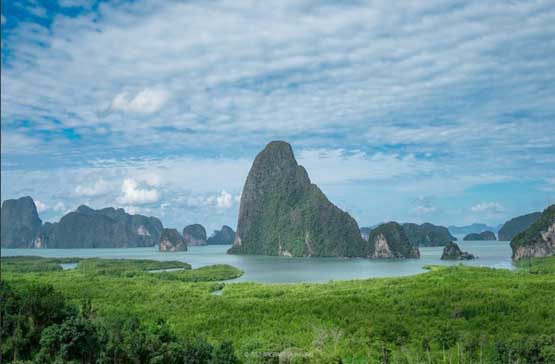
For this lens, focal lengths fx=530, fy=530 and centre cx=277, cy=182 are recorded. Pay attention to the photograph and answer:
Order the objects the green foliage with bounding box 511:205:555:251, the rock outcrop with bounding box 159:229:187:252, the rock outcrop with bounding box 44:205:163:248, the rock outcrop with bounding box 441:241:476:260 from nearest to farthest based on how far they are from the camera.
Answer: the green foliage with bounding box 511:205:555:251 < the rock outcrop with bounding box 441:241:476:260 < the rock outcrop with bounding box 159:229:187:252 < the rock outcrop with bounding box 44:205:163:248

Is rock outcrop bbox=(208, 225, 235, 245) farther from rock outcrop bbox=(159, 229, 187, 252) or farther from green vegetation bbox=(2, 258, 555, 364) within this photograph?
green vegetation bbox=(2, 258, 555, 364)

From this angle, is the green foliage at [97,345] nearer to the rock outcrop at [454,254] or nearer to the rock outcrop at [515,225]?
the rock outcrop at [454,254]

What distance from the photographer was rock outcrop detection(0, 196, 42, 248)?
10025cm

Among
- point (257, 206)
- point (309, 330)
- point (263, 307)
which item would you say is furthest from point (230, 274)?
point (257, 206)

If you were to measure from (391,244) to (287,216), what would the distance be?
1478cm

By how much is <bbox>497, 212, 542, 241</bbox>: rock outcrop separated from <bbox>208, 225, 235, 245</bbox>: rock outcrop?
2191 inches

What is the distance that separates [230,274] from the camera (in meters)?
36.9

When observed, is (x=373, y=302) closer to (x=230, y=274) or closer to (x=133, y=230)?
(x=230, y=274)

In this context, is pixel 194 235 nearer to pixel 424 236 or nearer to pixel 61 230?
pixel 61 230

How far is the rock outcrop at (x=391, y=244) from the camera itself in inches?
2217

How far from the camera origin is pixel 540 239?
1805 inches

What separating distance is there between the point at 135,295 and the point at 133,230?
88.2 metres

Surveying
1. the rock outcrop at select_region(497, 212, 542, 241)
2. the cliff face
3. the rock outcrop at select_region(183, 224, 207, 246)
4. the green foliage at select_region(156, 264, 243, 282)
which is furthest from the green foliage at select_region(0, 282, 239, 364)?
the rock outcrop at select_region(183, 224, 207, 246)

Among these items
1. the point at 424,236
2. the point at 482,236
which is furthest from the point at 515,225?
the point at 482,236
